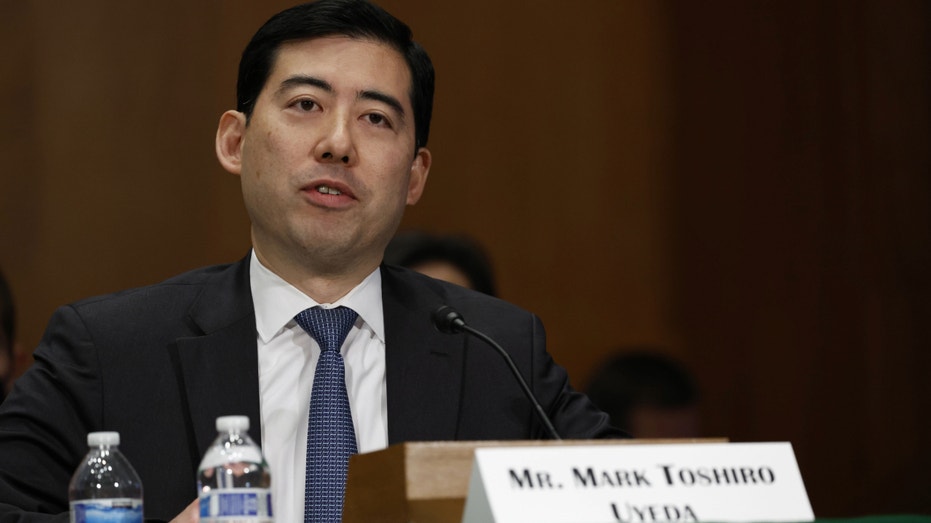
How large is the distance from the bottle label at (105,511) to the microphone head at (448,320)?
1.96 feet

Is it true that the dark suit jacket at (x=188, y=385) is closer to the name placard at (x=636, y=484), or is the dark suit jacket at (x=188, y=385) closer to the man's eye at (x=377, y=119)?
the man's eye at (x=377, y=119)

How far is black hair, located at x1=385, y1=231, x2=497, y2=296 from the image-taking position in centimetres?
342

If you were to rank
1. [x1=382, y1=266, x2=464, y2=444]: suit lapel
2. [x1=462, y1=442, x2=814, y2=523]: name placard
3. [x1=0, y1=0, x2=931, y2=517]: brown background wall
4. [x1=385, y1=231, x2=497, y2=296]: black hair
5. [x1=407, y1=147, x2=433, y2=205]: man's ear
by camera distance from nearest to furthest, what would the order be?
[x1=462, y1=442, x2=814, y2=523]: name placard, [x1=382, y1=266, x2=464, y2=444]: suit lapel, [x1=407, y1=147, x2=433, y2=205]: man's ear, [x1=385, y1=231, x2=497, y2=296]: black hair, [x1=0, y1=0, x2=931, y2=517]: brown background wall

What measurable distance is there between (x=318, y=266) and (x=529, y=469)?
982mm

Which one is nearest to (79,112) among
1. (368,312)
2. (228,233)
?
(228,233)

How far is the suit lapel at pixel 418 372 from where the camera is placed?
217cm

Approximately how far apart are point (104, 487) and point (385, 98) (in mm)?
965

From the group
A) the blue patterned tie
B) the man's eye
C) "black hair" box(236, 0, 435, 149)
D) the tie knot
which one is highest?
"black hair" box(236, 0, 435, 149)

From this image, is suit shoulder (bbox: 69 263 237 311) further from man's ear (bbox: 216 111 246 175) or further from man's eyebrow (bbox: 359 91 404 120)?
man's eyebrow (bbox: 359 91 404 120)

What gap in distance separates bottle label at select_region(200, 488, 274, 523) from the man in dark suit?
1.88 ft

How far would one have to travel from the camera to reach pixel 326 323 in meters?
2.23

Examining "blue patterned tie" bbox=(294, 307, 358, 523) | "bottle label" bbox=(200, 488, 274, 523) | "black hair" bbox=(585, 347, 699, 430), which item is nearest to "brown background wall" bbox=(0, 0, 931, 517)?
"black hair" bbox=(585, 347, 699, 430)

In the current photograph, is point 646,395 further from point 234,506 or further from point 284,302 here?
point 234,506

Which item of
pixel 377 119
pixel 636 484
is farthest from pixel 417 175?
pixel 636 484
